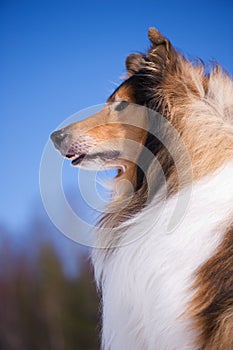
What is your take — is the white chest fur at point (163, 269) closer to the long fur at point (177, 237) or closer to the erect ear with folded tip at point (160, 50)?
the long fur at point (177, 237)

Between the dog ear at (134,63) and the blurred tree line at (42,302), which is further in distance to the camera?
the blurred tree line at (42,302)

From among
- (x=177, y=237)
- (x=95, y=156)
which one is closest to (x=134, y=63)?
(x=95, y=156)

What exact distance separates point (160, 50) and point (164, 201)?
982 millimetres

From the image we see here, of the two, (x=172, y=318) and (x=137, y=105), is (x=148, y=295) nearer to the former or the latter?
(x=172, y=318)

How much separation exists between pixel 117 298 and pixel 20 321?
21.3m

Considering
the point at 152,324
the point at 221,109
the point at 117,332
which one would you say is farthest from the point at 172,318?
the point at 221,109

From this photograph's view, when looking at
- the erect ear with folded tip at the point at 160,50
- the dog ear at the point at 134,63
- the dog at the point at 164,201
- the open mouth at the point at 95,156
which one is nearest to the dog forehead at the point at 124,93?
the dog at the point at 164,201

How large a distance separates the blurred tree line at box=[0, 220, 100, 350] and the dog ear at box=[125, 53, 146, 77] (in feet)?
48.7

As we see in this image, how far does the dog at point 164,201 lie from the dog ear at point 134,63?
0.03 feet

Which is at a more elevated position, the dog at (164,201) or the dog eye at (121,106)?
the dog eye at (121,106)

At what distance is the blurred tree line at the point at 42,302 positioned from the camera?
2056cm

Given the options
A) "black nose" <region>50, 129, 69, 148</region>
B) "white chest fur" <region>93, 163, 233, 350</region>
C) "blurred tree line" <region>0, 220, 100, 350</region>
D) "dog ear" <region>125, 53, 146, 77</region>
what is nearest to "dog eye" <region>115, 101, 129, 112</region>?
"dog ear" <region>125, 53, 146, 77</region>

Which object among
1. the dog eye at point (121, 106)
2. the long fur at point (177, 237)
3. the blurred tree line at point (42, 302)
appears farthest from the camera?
the blurred tree line at point (42, 302)

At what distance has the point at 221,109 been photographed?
3832 millimetres
